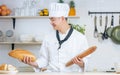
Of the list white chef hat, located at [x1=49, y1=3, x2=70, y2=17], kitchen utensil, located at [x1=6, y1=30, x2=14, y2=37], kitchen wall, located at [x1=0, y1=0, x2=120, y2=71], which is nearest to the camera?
white chef hat, located at [x1=49, y1=3, x2=70, y2=17]

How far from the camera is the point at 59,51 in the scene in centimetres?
250

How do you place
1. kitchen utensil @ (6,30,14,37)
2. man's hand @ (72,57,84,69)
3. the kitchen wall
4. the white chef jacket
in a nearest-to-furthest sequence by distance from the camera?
man's hand @ (72,57,84,69) < the white chef jacket < kitchen utensil @ (6,30,14,37) < the kitchen wall

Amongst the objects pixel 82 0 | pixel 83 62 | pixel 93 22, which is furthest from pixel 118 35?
pixel 83 62

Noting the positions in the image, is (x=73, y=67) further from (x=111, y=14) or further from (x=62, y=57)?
(x=111, y=14)

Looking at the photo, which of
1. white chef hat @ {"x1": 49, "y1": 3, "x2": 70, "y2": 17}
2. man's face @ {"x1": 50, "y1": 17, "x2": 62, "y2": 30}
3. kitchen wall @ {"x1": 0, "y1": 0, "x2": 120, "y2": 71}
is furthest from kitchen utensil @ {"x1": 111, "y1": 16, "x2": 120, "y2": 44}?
man's face @ {"x1": 50, "y1": 17, "x2": 62, "y2": 30}

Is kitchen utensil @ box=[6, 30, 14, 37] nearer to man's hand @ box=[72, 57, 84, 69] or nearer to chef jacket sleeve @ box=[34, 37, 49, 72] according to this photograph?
chef jacket sleeve @ box=[34, 37, 49, 72]

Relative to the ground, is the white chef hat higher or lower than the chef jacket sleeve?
higher

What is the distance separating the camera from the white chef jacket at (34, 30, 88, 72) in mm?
2461

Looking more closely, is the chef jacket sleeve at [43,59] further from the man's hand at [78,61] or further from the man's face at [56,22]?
the man's hand at [78,61]

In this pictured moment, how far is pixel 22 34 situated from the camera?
3.93 m

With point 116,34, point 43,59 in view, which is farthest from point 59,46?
point 116,34

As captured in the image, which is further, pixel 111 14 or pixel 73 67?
pixel 111 14

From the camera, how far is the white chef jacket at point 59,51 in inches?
96.9

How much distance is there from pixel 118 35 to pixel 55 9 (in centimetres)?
160
